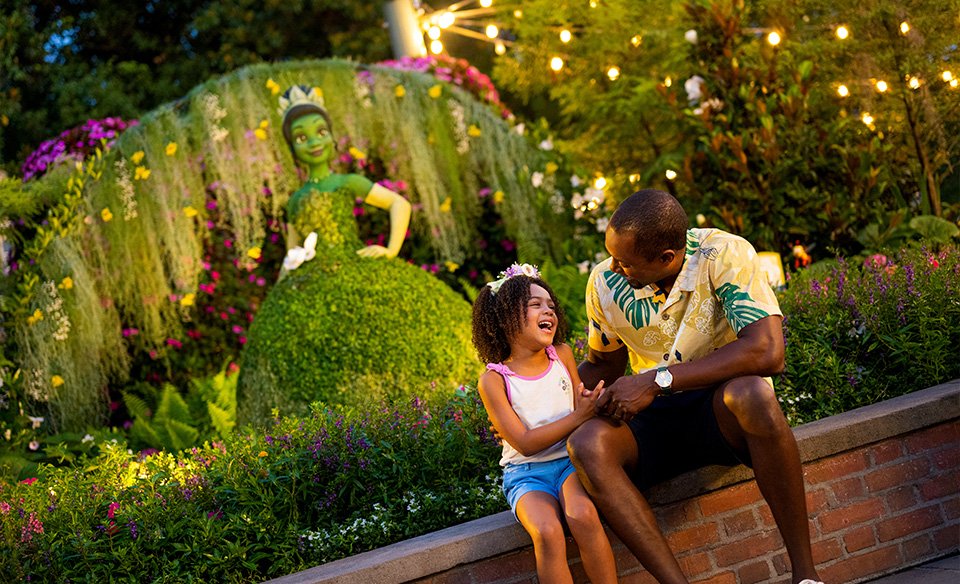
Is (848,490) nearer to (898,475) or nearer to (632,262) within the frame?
(898,475)

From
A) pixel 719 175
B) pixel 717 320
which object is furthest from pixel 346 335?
pixel 719 175

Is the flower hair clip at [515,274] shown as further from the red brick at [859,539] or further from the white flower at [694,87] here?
the white flower at [694,87]

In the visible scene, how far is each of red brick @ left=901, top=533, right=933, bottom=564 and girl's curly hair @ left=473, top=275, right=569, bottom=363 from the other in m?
1.40

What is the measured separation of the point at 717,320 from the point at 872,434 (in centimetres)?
73

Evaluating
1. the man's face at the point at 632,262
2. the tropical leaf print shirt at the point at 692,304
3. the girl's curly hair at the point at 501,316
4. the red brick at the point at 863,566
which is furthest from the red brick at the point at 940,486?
the girl's curly hair at the point at 501,316

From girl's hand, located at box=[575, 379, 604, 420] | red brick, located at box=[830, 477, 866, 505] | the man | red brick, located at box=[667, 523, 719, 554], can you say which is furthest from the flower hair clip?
red brick, located at box=[830, 477, 866, 505]

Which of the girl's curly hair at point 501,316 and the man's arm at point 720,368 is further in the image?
the girl's curly hair at point 501,316

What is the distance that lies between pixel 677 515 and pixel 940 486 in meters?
0.96

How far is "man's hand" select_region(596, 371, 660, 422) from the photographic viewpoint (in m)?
2.43

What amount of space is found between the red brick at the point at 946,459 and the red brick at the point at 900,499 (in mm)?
147

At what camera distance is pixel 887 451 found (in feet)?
9.47

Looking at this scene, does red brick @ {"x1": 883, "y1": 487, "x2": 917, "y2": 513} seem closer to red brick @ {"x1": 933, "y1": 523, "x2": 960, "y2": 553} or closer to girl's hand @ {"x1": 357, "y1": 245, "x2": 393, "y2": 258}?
red brick @ {"x1": 933, "y1": 523, "x2": 960, "y2": 553}

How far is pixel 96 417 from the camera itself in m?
6.21

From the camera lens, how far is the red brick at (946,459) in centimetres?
292
